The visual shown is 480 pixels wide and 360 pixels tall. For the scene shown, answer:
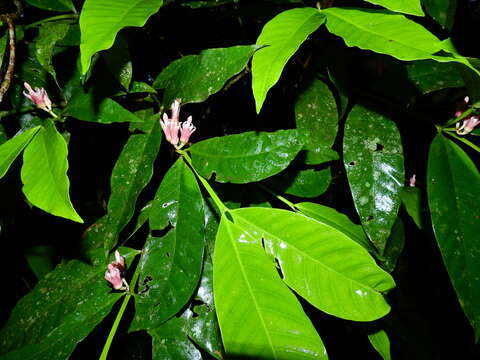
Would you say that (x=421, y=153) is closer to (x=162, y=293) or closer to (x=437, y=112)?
(x=437, y=112)

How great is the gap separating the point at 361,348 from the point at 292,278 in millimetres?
1349

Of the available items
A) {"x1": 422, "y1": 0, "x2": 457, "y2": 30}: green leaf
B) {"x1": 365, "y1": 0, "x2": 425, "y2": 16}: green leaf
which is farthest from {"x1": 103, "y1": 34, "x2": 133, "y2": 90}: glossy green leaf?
{"x1": 422, "y1": 0, "x2": 457, "y2": 30}: green leaf

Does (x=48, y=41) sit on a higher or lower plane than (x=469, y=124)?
higher

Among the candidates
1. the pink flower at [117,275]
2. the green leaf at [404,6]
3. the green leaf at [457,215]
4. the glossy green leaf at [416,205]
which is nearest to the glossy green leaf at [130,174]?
the pink flower at [117,275]

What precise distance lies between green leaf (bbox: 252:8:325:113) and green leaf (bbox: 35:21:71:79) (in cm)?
40

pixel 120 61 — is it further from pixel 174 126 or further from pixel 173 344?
pixel 173 344

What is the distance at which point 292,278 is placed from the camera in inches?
16.4

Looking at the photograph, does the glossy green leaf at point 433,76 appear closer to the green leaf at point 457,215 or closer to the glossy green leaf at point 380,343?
the green leaf at point 457,215

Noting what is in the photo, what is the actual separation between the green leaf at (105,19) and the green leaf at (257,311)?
29 cm

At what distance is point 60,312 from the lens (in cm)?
64

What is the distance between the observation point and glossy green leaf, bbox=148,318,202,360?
571 millimetres

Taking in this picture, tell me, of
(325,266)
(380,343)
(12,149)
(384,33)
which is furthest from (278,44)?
(380,343)

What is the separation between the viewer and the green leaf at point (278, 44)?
42 centimetres

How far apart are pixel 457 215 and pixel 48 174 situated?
0.69 meters
